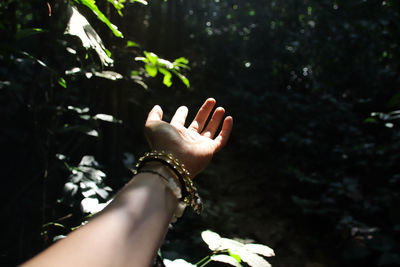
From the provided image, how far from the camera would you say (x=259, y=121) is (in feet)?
15.0

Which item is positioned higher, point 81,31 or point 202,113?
point 202,113

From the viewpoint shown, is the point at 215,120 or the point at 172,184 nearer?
the point at 172,184

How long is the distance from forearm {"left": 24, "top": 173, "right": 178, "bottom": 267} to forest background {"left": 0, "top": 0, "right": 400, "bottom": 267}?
0.44 metres

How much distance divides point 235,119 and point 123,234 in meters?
4.64

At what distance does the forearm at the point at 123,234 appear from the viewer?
0.54m

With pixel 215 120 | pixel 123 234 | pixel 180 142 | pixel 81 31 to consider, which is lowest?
pixel 123 234

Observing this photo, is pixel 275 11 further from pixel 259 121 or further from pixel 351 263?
pixel 351 263

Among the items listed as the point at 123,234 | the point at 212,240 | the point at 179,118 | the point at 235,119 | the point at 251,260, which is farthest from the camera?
the point at 235,119

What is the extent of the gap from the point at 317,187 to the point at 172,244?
223 cm

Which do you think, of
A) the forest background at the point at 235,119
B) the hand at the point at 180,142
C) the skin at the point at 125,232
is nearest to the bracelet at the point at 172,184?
the skin at the point at 125,232

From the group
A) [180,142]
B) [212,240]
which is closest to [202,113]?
[180,142]

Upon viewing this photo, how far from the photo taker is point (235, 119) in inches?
203

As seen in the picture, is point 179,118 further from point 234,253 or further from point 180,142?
point 234,253

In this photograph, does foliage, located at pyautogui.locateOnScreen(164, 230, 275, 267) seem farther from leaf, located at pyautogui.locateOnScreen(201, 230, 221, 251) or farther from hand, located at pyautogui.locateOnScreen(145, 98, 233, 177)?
hand, located at pyautogui.locateOnScreen(145, 98, 233, 177)
